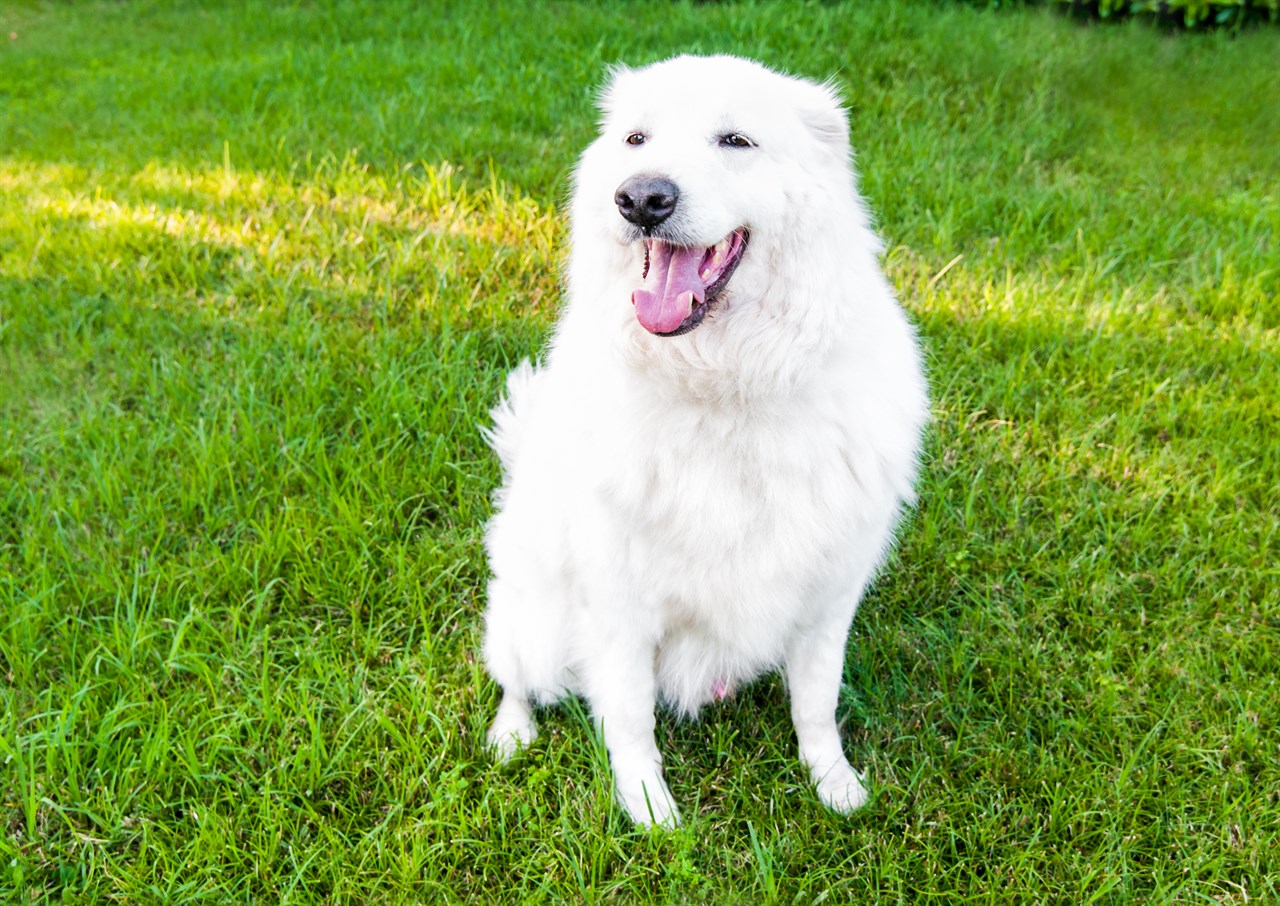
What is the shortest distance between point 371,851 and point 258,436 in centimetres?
152

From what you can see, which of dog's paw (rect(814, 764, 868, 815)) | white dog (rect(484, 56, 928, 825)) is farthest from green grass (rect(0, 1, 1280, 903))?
white dog (rect(484, 56, 928, 825))

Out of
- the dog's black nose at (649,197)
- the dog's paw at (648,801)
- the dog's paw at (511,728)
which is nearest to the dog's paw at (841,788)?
the dog's paw at (648,801)

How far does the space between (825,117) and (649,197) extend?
0.49 m

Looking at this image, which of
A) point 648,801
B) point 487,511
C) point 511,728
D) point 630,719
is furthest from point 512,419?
point 648,801

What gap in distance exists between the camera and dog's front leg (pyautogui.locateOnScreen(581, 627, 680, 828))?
7.11 feet

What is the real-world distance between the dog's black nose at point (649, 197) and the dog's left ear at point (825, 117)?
42cm

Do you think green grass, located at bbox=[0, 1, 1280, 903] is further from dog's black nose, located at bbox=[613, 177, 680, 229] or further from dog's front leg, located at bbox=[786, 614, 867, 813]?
dog's black nose, located at bbox=[613, 177, 680, 229]

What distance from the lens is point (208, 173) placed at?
187 inches

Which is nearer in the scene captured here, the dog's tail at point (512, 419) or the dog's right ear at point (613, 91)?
the dog's right ear at point (613, 91)

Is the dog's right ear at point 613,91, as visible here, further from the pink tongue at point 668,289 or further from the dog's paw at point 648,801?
the dog's paw at point 648,801

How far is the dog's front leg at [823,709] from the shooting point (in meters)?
2.22

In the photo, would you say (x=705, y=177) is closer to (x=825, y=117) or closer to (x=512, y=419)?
(x=825, y=117)

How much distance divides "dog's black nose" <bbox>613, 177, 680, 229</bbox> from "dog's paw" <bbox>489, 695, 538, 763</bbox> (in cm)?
132

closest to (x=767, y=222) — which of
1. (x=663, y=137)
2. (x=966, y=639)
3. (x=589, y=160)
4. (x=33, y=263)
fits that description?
(x=663, y=137)
